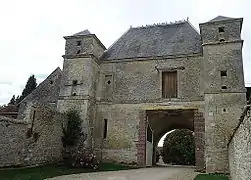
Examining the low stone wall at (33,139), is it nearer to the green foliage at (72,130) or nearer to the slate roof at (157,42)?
the green foliage at (72,130)

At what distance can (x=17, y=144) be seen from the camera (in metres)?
12.2

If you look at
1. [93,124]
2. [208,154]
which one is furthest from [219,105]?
[93,124]

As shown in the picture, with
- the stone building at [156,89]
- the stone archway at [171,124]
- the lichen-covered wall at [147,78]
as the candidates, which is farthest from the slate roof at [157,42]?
the stone archway at [171,124]

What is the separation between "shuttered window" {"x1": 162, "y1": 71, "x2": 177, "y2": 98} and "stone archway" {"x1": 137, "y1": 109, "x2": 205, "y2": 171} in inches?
39.5

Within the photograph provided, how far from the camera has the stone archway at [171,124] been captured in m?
14.5

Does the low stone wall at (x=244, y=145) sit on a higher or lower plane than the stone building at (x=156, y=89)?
lower

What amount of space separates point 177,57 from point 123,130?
5389 mm

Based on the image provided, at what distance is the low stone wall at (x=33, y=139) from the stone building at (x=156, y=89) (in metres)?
2.08

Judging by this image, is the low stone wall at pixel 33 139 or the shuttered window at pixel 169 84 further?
the shuttered window at pixel 169 84

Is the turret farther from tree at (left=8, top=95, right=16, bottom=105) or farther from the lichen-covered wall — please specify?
tree at (left=8, top=95, right=16, bottom=105)

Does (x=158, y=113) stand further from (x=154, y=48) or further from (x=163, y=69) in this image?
(x=154, y=48)

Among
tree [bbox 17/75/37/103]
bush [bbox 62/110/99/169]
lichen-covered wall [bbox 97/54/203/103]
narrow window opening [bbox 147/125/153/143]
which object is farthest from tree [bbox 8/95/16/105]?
narrow window opening [bbox 147/125/153/143]

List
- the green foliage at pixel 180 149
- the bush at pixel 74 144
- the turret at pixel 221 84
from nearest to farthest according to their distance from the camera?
the turret at pixel 221 84 → the bush at pixel 74 144 → the green foliage at pixel 180 149

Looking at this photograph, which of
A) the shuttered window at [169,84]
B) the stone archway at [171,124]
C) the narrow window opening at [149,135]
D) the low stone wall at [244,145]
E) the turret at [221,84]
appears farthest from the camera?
the narrow window opening at [149,135]
